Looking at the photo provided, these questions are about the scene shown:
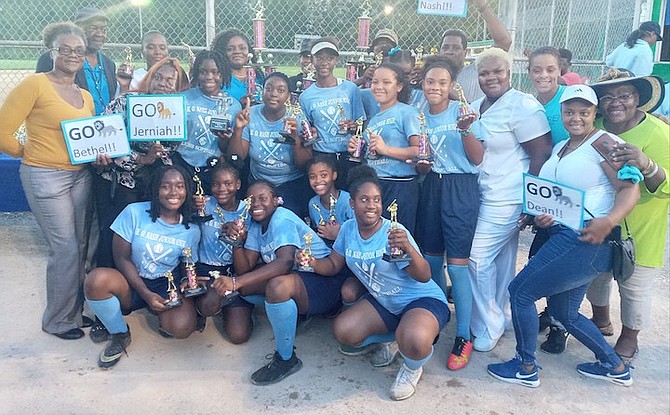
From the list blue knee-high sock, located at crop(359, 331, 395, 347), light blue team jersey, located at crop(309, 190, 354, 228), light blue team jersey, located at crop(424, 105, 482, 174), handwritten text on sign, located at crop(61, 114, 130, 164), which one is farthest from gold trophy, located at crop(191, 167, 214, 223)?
light blue team jersey, located at crop(424, 105, 482, 174)

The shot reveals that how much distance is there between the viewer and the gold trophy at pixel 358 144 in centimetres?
381

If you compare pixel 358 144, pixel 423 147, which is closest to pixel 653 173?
pixel 423 147

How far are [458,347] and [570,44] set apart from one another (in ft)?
23.4

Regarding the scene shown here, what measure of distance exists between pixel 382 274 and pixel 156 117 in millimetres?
1883

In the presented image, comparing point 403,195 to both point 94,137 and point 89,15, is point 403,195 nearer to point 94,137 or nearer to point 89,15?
point 94,137

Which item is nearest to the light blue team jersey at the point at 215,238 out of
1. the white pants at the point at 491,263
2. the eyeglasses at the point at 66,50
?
the eyeglasses at the point at 66,50

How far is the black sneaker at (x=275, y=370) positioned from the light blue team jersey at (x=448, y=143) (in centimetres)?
155

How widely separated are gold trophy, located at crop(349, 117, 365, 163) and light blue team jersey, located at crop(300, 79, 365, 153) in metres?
0.21

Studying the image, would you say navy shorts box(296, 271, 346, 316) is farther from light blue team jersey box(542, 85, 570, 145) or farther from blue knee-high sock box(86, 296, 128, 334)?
light blue team jersey box(542, 85, 570, 145)

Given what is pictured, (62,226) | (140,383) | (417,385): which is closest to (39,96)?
(62,226)

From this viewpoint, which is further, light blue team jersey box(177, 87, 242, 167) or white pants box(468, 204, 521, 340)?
light blue team jersey box(177, 87, 242, 167)

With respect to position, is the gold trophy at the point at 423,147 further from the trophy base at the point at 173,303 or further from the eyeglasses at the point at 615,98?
the trophy base at the point at 173,303

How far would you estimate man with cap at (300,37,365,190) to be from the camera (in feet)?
13.5

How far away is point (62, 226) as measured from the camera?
12.3 feet
